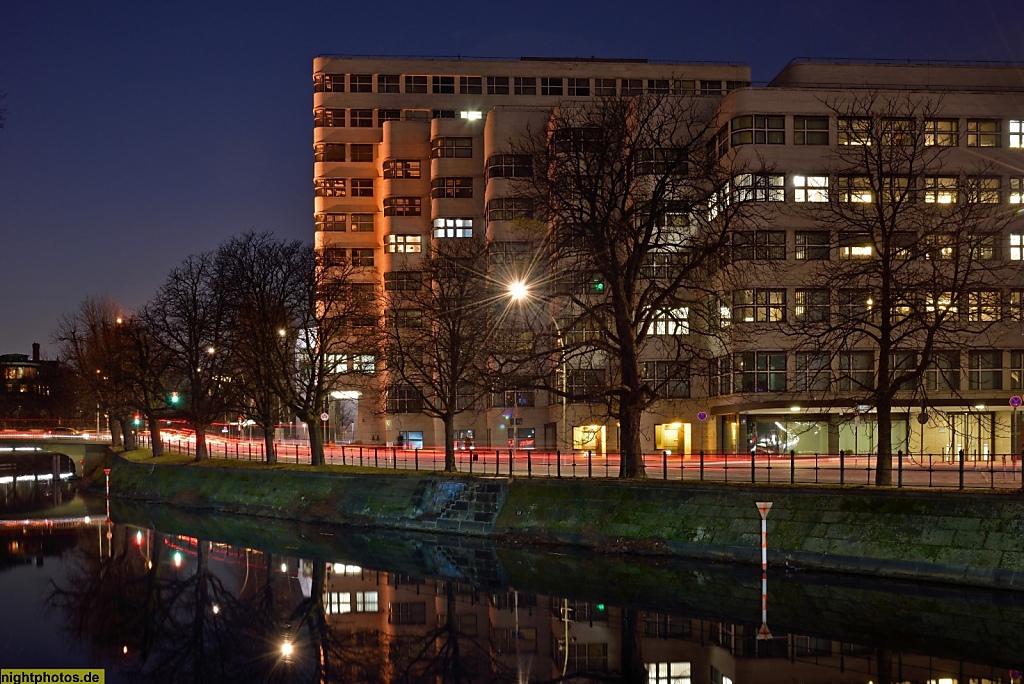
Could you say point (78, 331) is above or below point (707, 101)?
below

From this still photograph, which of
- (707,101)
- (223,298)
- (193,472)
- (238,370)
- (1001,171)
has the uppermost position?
(707,101)

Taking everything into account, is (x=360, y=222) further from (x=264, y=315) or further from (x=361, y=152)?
(x=264, y=315)

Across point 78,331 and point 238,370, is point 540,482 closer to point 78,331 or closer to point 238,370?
point 238,370

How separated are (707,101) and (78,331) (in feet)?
197

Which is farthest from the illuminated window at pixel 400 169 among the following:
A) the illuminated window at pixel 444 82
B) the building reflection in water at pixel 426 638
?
the building reflection in water at pixel 426 638

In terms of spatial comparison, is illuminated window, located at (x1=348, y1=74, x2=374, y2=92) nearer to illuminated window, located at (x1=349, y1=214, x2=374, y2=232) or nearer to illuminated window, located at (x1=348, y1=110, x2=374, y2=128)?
illuminated window, located at (x1=348, y1=110, x2=374, y2=128)

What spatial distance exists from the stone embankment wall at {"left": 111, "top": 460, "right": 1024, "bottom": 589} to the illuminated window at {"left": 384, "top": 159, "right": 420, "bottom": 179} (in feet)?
172

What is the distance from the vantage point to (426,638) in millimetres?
23016

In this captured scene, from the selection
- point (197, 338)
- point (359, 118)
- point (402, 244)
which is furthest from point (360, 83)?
point (197, 338)

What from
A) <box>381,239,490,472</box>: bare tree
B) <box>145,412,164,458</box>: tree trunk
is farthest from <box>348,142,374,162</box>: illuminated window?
<box>381,239,490,472</box>: bare tree

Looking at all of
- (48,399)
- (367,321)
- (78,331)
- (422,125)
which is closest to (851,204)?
(367,321)

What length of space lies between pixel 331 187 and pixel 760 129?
50.4 meters

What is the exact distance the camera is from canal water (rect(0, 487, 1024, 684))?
64.7 feet

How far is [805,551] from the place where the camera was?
30.1 metres
